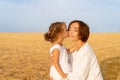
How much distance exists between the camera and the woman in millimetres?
4957

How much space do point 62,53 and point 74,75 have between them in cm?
77

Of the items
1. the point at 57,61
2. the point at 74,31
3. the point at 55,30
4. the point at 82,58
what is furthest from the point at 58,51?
the point at 82,58

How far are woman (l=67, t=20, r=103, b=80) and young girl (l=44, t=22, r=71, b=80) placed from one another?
1.34 ft

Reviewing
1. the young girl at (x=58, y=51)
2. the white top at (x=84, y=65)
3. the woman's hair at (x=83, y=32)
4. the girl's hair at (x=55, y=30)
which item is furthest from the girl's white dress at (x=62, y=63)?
the woman's hair at (x=83, y=32)

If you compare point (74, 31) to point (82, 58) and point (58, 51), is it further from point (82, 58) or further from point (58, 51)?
point (58, 51)

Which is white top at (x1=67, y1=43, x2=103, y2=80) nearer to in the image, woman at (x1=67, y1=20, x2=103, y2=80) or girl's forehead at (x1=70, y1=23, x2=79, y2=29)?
woman at (x1=67, y1=20, x2=103, y2=80)

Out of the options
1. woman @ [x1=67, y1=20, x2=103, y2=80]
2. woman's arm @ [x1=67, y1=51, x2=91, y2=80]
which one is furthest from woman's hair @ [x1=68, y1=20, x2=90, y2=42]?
woman's arm @ [x1=67, y1=51, x2=91, y2=80]

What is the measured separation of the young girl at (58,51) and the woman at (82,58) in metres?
0.41

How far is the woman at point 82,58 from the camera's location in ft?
16.3

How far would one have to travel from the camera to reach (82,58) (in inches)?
195

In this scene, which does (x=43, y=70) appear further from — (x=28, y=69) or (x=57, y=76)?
(x=57, y=76)

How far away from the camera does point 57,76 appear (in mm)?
5570

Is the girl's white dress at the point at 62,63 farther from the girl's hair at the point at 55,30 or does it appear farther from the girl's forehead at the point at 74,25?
the girl's forehead at the point at 74,25

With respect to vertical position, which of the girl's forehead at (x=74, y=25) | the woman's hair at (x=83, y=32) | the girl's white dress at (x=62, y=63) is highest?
the girl's forehead at (x=74, y=25)
